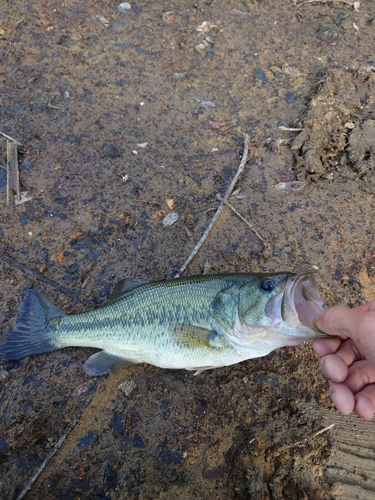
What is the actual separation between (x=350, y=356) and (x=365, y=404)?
390 millimetres

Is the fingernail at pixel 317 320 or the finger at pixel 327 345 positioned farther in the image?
the finger at pixel 327 345

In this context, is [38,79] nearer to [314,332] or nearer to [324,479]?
[314,332]

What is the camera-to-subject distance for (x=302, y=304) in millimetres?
2902

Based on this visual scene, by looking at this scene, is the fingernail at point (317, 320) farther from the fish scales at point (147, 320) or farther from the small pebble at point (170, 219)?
the small pebble at point (170, 219)

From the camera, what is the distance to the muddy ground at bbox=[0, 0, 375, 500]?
3.06 m

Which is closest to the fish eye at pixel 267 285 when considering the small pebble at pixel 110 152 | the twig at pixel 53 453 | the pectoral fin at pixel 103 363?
the pectoral fin at pixel 103 363

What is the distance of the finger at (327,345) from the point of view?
299 centimetres

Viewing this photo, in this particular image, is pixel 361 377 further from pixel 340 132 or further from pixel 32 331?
pixel 340 132

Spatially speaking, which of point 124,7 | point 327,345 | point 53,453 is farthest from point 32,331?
point 124,7

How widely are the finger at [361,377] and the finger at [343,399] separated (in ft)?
0.42

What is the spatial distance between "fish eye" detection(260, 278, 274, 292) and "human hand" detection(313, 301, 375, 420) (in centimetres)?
41

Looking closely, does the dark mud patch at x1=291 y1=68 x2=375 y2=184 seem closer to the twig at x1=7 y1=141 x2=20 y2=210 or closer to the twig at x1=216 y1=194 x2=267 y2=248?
the twig at x1=216 y1=194 x2=267 y2=248

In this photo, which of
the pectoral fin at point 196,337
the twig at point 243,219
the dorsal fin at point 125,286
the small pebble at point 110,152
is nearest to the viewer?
the pectoral fin at point 196,337

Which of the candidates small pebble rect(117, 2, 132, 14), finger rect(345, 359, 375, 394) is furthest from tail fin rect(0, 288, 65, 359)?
small pebble rect(117, 2, 132, 14)
